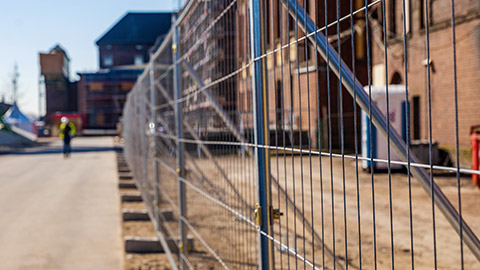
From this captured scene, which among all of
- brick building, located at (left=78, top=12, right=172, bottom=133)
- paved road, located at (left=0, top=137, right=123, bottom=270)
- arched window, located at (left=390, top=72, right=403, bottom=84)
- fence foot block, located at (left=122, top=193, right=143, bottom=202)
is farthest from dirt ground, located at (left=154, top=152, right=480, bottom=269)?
brick building, located at (left=78, top=12, right=172, bottom=133)

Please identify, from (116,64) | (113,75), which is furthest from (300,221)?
(116,64)

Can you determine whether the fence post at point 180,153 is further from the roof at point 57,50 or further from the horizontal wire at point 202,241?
the roof at point 57,50

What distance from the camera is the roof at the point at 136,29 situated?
3354 inches

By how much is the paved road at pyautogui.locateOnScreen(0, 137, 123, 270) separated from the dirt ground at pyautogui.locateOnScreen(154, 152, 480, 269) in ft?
→ 3.93

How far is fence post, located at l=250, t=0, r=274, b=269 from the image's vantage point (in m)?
2.65

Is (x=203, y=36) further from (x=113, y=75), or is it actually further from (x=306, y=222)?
(x=113, y=75)

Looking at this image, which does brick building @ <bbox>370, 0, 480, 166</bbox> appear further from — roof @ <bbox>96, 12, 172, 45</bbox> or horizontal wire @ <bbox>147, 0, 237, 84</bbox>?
roof @ <bbox>96, 12, 172, 45</bbox>

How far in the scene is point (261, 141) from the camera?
2.65 meters

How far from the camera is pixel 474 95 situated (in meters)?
15.8

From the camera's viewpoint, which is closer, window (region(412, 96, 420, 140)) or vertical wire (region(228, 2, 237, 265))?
vertical wire (region(228, 2, 237, 265))

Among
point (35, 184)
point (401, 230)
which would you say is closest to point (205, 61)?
point (401, 230)

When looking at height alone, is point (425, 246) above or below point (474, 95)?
below

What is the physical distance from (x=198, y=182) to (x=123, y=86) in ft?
246

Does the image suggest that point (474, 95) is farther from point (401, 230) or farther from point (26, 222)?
point (26, 222)
